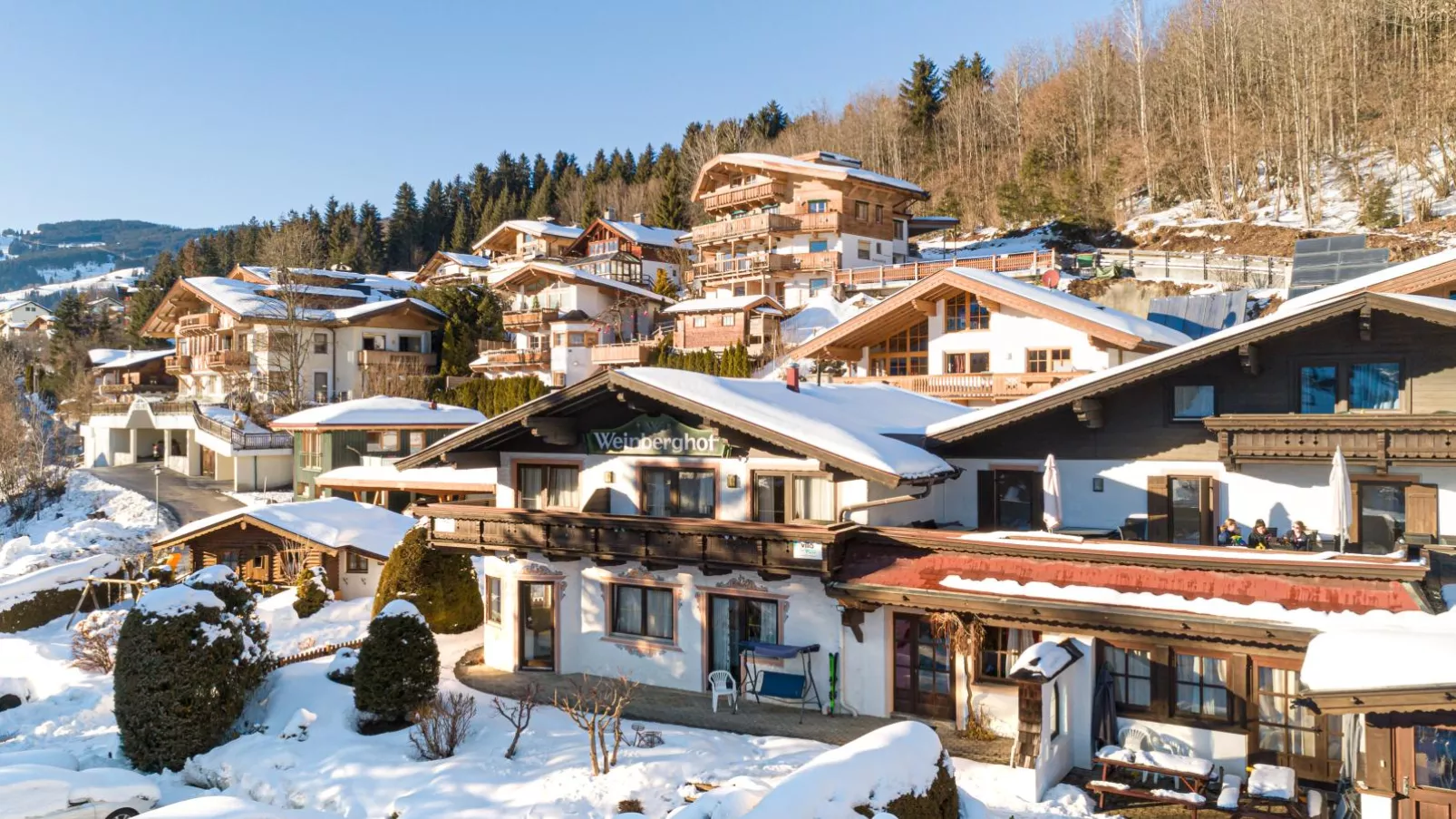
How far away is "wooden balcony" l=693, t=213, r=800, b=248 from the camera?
64.8 m

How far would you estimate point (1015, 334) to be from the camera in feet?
113

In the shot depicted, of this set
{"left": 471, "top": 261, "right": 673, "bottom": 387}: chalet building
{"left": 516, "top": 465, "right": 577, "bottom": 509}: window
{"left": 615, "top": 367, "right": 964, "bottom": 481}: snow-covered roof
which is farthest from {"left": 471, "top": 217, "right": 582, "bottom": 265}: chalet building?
{"left": 615, "top": 367, "right": 964, "bottom": 481}: snow-covered roof

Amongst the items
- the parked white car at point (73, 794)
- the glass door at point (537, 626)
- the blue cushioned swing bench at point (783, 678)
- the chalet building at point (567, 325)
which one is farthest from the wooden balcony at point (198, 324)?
the blue cushioned swing bench at point (783, 678)

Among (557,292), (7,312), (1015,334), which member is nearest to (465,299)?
(557,292)

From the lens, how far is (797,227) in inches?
2549

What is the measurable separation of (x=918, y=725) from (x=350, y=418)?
37803 millimetres

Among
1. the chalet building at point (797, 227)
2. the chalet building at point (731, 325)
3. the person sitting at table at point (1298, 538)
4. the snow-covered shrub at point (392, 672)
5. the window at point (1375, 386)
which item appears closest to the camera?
the person sitting at table at point (1298, 538)

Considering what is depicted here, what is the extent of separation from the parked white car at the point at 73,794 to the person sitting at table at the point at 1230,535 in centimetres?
1931

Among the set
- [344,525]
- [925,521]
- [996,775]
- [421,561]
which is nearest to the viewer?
[996,775]

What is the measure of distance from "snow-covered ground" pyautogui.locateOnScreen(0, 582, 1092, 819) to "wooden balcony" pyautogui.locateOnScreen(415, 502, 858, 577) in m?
3.15

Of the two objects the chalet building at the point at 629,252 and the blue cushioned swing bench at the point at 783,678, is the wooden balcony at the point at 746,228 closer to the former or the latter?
the chalet building at the point at 629,252

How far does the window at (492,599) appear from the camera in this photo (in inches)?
917

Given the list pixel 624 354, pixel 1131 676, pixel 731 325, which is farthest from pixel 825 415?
pixel 624 354

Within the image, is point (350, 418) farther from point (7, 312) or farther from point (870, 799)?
point (7, 312)
